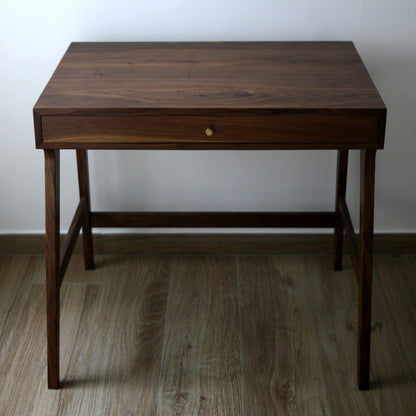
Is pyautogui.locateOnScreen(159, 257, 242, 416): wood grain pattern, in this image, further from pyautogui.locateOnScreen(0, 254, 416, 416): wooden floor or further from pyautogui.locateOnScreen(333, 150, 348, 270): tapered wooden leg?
pyautogui.locateOnScreen(333, 150, 348, 270): tapered wooden leg

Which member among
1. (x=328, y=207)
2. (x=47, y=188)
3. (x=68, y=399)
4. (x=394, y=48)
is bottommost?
(x=68, y=399)

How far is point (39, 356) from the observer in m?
2.07

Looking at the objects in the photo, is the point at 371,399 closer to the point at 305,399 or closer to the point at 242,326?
the point at 305,399

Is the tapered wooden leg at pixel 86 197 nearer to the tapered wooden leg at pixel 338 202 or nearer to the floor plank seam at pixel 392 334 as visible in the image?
the tapered wooden leg at pixel 338 202

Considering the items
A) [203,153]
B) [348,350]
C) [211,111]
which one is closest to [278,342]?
[348,350]

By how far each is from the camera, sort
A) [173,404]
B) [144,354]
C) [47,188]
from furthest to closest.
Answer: [144,354] < [173,404] < [47,188]

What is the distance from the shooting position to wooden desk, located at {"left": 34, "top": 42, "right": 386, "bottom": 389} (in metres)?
1.66

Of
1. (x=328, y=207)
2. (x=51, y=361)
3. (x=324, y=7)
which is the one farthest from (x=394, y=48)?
(x=51, y=361)

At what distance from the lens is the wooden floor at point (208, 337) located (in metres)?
1.91

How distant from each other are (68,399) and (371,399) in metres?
0.84

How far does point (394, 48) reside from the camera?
2.18m

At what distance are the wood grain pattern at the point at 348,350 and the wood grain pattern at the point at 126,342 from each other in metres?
0.50

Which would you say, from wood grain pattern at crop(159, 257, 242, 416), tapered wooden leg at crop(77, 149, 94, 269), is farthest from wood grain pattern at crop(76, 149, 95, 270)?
wood grain pattern at crop(159, 257, 242, 416)

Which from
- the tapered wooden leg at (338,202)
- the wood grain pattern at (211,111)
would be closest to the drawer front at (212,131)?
the wood grain pattern at (211,111)
